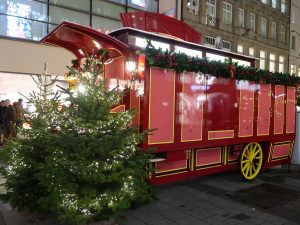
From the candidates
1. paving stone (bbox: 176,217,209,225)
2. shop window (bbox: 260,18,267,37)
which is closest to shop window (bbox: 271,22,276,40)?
shop window (bbox: 260,18,267,37)

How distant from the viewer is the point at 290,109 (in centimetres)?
884

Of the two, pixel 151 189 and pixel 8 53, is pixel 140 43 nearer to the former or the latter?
pixel 151 189

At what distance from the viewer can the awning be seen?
5598 millimetres

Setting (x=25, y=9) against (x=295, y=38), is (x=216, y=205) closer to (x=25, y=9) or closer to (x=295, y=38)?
(x=25, y=9)

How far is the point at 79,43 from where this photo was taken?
21.7 ft

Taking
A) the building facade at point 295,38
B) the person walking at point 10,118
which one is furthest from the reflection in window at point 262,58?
the person walking at point 10,118

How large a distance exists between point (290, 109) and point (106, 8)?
1302cm

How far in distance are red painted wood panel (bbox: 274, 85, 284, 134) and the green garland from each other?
200 millimetres

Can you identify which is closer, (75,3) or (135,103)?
(135,103)

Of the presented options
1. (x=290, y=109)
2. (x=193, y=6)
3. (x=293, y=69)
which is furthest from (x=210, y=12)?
(x=290, y=109)

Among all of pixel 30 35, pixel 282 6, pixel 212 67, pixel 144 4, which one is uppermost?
pixel 282 6

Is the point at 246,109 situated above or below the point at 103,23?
below

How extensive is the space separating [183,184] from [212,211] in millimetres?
1748

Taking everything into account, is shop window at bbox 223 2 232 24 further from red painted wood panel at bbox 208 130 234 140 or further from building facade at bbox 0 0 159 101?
red painted wood panel at bbox 208 130 234 140
